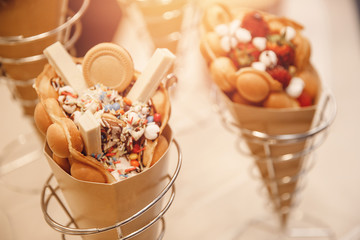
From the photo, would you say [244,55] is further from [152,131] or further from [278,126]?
[152,131]

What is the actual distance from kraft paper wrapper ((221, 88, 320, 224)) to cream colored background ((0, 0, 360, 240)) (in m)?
0.18

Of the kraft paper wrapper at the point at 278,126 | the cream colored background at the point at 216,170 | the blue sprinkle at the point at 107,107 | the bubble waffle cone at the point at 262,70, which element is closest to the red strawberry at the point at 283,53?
the bubble waffle cone at the point at 262,70

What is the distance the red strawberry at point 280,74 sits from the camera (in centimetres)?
75

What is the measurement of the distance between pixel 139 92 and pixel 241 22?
35cm

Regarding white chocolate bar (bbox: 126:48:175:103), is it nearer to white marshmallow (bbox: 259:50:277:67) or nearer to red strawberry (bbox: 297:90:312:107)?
white marshmallow (bbox: 259:50:277:67)

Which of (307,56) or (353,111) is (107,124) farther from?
(353,111)

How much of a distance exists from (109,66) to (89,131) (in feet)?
0.44

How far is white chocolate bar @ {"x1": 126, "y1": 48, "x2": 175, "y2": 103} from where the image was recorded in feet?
1.80

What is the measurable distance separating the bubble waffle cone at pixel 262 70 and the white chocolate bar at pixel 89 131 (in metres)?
0.36

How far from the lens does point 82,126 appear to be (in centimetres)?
47

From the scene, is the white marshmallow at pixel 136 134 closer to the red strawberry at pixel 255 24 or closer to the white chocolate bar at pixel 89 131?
the white chocolate bar at pixel 89 131

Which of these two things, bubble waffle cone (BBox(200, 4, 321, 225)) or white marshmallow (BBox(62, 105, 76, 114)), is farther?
bubble waffle cone (BBox(200, 4, 321, 225))

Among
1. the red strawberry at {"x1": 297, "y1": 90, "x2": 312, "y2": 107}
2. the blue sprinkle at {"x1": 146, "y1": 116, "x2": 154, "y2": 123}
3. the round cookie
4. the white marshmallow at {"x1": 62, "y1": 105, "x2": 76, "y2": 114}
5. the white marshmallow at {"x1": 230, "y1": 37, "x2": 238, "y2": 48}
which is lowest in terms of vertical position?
the red strawberry at {"x1": 297, "y1": 90, "x2": 312, "y2": 107}

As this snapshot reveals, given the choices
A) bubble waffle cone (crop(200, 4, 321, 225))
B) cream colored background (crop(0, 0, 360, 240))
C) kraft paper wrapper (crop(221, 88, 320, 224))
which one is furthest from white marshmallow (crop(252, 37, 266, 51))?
cream colored background (crop(0, 0, 360, 240))
